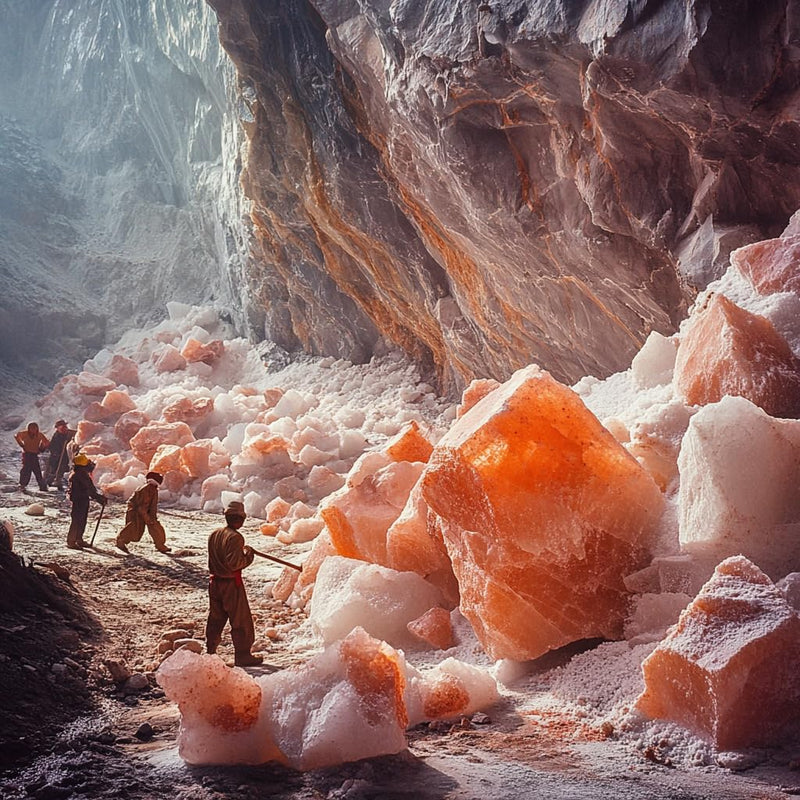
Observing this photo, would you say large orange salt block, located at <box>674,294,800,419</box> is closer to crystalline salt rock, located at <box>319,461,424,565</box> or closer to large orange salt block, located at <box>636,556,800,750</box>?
large orange salt block, located at <box>636,556,800,750</box>

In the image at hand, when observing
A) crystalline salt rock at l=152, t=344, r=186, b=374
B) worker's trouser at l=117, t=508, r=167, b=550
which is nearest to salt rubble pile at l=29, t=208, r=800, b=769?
worker's trouser at l=117, t=508, r=167, b=550

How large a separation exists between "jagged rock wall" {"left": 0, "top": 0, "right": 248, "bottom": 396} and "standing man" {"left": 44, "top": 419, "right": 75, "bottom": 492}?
15.2ft

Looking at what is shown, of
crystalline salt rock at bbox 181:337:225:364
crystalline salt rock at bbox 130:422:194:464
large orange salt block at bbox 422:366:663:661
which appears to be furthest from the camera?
crystalline salt rock at bbox 181:337:225:364

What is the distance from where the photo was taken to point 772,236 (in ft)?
13.8

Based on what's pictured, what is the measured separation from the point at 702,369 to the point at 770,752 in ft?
Answer: 5.78

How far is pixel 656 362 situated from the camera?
423 centimetres

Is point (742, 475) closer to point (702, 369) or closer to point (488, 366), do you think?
point (702, 369)

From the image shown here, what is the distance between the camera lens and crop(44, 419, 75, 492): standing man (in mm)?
9656

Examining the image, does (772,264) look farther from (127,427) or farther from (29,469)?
(127,427)

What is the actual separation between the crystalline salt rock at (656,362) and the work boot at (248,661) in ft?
8.21

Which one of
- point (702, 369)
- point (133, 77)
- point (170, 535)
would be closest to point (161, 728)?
point (702, 369)

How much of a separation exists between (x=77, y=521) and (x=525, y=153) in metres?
4.65

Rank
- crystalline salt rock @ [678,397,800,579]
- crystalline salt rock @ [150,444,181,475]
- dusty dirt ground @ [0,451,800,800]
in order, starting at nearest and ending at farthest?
dusty dirt ground @ [0,451,800,800] → crystalline salt rock @ [678,397,800,579] → crystalline salt rock @ [150,444,181,475]

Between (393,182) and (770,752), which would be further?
(393,182)
